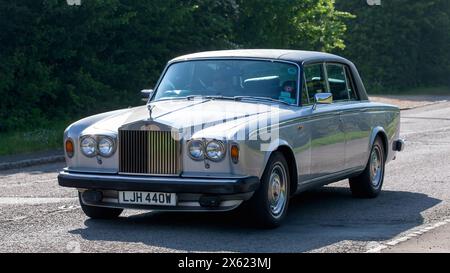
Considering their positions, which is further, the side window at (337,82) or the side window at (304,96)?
the side window at (337,82)

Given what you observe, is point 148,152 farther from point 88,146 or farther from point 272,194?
point 272,194

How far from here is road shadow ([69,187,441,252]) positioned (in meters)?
9.02

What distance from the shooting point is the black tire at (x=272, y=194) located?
9.58m

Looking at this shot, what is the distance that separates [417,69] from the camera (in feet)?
156

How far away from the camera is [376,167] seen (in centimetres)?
1258

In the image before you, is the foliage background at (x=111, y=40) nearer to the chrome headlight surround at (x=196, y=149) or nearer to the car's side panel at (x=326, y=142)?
the car's side panel at (x=326, y=142)

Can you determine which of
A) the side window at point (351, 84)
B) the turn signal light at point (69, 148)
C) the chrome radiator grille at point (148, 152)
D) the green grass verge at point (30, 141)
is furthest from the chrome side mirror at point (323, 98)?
the green grass verge at point (30, 141)

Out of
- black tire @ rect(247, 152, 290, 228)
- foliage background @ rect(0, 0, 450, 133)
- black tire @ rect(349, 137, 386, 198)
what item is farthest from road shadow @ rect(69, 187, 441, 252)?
foliage background @ rect(0, 0, 450, 133)

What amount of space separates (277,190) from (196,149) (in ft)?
3.42

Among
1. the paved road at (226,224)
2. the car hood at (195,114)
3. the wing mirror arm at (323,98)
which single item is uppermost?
the wing mirror arm at (323,98)

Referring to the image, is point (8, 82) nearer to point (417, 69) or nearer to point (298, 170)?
point (298, 170)

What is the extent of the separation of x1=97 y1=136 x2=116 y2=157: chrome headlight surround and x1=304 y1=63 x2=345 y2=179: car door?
7.10ft

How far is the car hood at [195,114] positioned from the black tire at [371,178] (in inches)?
85.6
